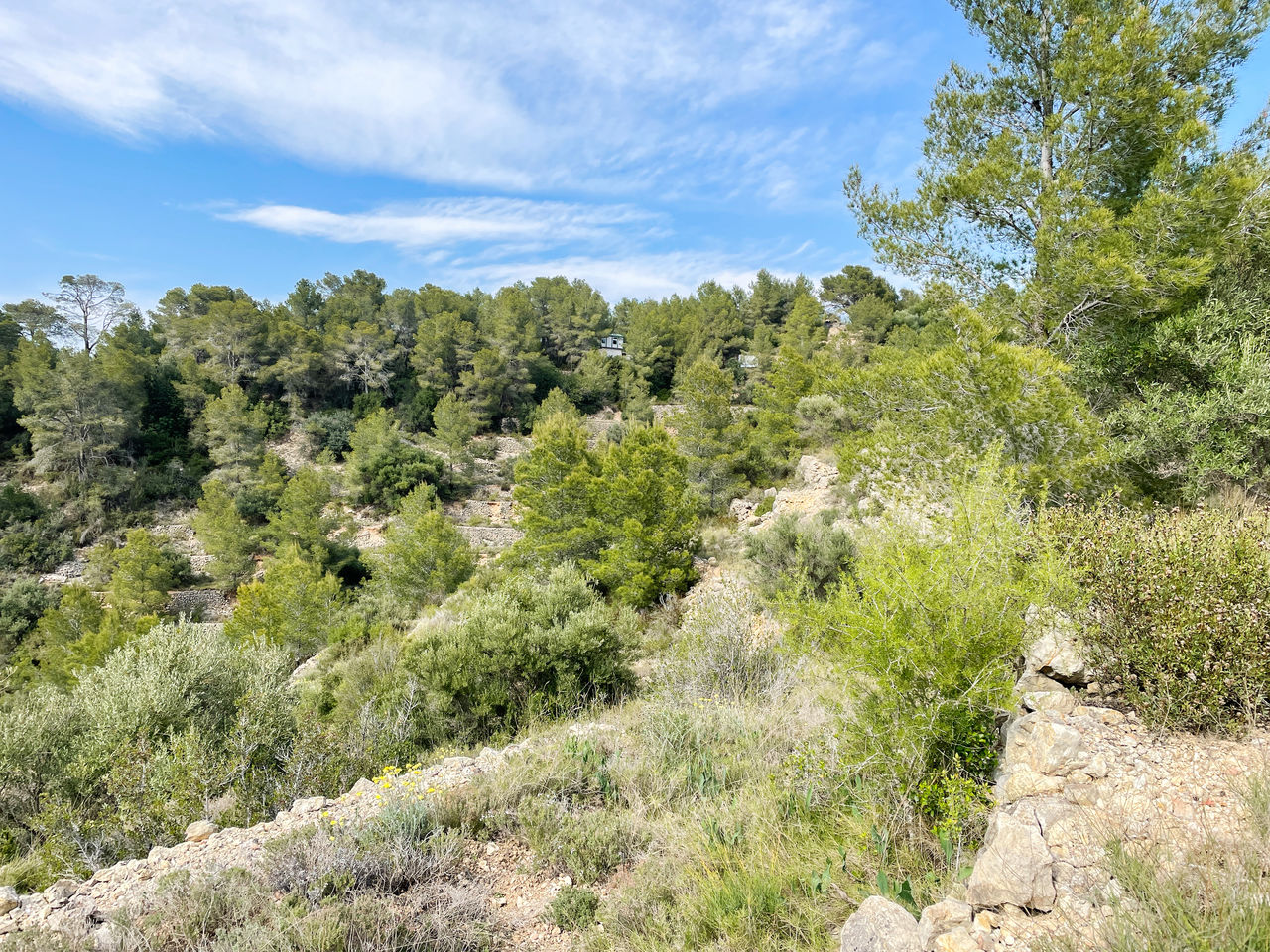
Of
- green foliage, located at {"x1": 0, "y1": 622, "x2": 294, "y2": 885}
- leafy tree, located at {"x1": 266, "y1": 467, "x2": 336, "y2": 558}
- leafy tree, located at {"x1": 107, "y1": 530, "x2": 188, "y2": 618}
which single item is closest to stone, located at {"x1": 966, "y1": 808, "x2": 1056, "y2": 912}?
green foliage, located at {"x1": 0, "y1": 622, "x2": 294, "y2": 885}

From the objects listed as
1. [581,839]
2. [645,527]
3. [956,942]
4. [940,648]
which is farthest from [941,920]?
[645,527]

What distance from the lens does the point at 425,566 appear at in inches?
795

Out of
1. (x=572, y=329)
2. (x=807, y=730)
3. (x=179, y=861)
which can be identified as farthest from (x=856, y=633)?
(x=572, y=329)

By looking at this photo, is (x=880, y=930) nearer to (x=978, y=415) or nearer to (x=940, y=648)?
(x=940, y=648)

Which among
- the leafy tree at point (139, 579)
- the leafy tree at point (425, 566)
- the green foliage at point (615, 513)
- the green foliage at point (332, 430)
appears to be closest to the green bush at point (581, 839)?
the green foliage at point (615, 513)

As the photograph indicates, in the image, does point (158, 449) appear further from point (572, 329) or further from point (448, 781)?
point (448, 781)

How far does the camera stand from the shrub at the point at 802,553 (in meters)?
10.4

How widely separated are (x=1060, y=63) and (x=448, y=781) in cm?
1079

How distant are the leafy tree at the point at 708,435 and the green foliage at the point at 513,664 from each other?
1484 centimetres

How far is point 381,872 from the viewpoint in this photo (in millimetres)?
3492

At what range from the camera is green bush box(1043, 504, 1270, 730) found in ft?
9.33

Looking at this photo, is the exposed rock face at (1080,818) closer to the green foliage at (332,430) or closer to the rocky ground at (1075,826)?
the rocky ground at (1075,826)

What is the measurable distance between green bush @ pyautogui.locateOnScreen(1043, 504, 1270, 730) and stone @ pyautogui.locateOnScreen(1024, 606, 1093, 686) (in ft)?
0.34

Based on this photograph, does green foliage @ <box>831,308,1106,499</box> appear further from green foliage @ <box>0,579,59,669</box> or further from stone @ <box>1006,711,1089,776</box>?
green foliage @ <box>0,579,59,669</box>
